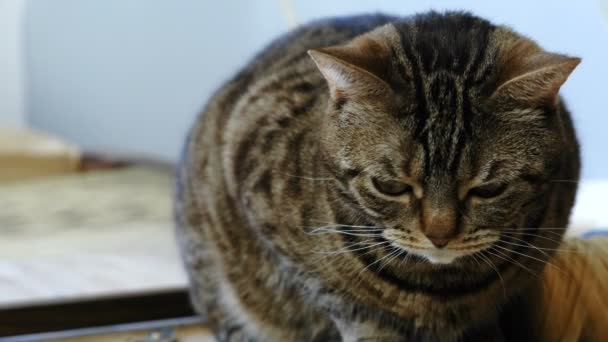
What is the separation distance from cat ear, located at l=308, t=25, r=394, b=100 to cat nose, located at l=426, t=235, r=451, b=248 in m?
0.16

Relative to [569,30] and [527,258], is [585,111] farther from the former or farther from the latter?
[527,258]

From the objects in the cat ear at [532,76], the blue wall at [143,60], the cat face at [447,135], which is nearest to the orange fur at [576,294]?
the cat face at [447,135]

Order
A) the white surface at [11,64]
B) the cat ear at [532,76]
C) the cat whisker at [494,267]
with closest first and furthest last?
1. the cat ear at [532,76]
2. the cat whisker at [494,267]
3. the white surface at [11,64]

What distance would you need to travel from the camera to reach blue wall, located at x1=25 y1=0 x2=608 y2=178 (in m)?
2.38

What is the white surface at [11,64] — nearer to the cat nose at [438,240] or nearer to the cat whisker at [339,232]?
the cat whisker at [339,232]

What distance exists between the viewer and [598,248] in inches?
38.7

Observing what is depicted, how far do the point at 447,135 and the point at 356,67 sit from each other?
117mm

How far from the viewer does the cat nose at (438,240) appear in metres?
0.84

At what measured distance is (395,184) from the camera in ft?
2.81

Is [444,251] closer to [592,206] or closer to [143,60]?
[592,206]

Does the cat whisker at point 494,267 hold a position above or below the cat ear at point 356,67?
below

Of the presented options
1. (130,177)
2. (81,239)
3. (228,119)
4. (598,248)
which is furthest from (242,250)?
(130,177)

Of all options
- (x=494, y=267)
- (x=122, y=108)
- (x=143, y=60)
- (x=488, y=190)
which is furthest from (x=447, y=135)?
(x=122, y=108)

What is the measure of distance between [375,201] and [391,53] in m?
0.17
